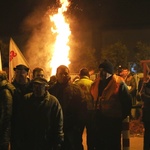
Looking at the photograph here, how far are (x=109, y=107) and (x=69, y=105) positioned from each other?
2.30 ft

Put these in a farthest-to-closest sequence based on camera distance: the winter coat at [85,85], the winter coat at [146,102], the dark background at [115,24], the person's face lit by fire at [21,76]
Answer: the dark background at [115,24] < the winter coat at [146,102] < the winter coat at [85,85] < the person's face lit by fire at [21,76]

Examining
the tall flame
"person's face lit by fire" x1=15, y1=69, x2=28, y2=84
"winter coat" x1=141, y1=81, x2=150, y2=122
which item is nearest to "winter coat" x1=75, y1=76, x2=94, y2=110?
"winter coat" x1=141, y1=81, x2=150, y2=122

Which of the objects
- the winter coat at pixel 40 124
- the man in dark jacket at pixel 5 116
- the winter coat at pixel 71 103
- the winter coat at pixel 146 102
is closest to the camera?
the winter coat at pixel 40 124

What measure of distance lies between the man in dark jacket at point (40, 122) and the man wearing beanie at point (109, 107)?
1.50 metres

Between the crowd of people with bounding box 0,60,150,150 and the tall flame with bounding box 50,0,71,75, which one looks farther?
the tall flame with bounding box 50,0,71,75

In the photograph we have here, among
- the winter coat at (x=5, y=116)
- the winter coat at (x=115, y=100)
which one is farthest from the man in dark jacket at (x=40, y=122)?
the winter coat at (x=115, y=100)

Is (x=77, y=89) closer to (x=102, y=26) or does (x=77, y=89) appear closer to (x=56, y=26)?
(x=56, y=26)

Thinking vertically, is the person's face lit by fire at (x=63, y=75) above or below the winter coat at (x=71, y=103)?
above

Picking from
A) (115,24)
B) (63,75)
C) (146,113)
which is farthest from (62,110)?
(115,24)

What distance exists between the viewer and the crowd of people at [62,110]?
543 centimetres

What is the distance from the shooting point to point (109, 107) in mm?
6762

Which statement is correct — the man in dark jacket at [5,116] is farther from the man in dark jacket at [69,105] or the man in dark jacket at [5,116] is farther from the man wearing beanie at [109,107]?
the man wearing beanie at [109,107]

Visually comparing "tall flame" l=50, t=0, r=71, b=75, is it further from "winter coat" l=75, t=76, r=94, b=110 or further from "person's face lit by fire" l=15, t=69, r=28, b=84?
"person's face lit by fire" l=15, t=69, r=28, b=84

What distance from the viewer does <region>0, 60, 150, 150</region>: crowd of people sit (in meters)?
5.43
